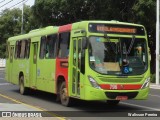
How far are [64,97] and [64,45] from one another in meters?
1.93

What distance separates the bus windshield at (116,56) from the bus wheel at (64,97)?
7.27 feet

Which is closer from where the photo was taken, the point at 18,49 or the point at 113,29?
the point at 113,29

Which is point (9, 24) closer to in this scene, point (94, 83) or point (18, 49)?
point (18, 49)

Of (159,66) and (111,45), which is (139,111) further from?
(159,66)

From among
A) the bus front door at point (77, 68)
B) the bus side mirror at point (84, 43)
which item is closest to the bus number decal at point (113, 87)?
the bus front door at point (77, 68)

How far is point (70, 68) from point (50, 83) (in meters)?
2.40

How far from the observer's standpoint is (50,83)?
17500mm

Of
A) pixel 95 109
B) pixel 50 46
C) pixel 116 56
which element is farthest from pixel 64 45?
pixel 95 109

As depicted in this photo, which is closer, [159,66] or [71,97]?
[71,97]

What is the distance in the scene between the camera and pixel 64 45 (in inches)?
640

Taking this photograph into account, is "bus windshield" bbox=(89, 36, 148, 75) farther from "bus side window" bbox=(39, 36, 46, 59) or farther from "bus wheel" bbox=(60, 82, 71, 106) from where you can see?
"bus side window" bbox=(39, 36, 46, 59)

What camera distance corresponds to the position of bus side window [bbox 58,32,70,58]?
52.4ft

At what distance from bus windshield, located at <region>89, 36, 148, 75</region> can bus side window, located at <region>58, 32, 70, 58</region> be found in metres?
1.79

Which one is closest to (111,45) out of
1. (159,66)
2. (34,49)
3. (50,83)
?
(50,83)
